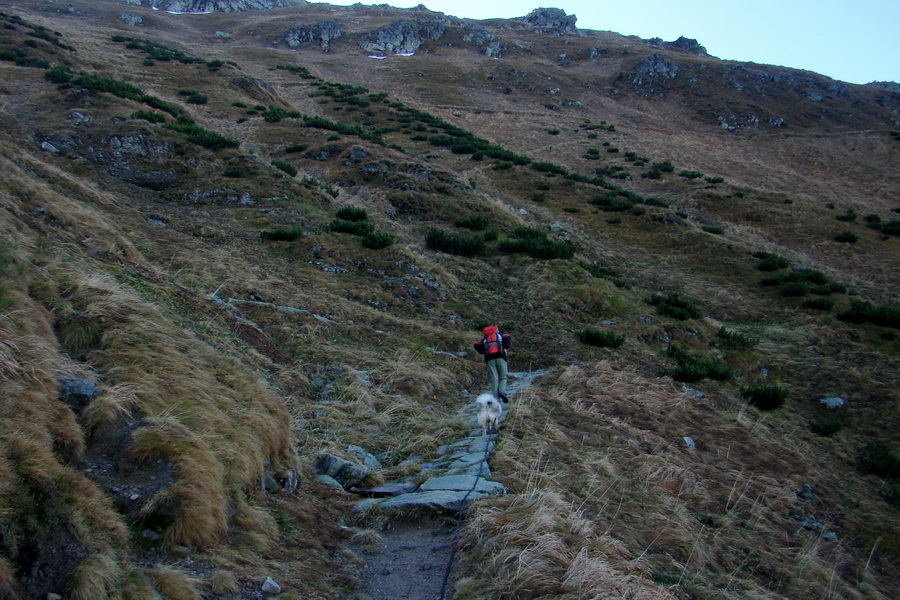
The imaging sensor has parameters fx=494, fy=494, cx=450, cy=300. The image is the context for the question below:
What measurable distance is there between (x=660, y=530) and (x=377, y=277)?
9398 mm

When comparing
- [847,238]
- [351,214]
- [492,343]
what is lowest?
[492,343]

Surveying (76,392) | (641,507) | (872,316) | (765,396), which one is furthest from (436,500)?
(872,316)

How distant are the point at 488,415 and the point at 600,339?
18.8ft

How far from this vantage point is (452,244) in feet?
53.7

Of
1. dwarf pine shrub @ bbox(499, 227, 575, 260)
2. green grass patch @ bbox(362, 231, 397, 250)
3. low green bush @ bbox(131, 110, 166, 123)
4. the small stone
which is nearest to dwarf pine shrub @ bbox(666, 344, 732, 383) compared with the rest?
dwarf pine shrub @ bbox(499, 227, 575, 260)

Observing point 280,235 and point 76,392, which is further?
point 280,235

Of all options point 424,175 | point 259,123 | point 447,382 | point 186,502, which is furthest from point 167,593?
point 259,123

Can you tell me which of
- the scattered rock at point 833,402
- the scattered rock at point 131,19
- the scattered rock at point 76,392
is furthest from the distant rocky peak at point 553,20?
the scattered rock at point 76,392

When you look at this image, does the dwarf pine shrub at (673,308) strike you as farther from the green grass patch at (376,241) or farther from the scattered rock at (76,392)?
the scattered rock at (76,392)

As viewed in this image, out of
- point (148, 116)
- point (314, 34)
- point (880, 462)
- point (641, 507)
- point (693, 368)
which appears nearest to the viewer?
→ point (641, 507)

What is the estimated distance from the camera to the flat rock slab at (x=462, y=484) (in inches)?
203

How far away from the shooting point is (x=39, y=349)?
4.16m

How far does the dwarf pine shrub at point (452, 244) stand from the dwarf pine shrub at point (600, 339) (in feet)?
18.7

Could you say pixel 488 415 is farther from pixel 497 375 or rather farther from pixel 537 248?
pixel 537 248
